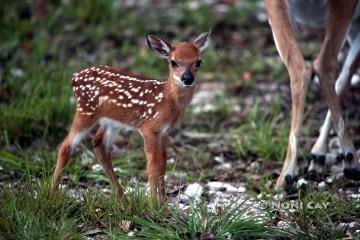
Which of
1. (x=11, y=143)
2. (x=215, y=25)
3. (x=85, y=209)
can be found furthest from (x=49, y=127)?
(x=215, y=25)

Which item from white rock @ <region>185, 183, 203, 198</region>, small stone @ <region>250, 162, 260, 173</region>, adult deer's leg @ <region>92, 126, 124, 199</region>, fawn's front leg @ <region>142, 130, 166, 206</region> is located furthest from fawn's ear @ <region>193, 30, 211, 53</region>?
small stone @ <region>250, 162, 260, 173</region>

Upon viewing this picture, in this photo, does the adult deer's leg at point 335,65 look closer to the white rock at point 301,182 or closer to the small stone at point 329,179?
the small stone at point 329,179

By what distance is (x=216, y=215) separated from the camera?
18.3 ft

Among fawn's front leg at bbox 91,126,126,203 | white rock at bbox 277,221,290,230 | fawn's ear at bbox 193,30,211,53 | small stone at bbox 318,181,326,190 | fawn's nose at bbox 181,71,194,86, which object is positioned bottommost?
small stone at bbox 318,181,326,190

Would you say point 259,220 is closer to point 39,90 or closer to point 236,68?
point 39,90

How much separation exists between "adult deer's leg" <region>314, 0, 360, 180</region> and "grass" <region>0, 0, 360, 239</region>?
255mm

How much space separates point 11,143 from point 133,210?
2.64 metres

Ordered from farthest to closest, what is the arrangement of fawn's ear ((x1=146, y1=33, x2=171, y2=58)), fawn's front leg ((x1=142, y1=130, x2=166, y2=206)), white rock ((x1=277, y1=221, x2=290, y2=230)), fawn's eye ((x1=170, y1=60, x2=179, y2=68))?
1. fawn's ear ((x1=146, y1=33, x2=171, y2=58))
2. fawn's eye ((x1=170, y1=60, x2=179, y2=68))
3. fawn's front leg ((x1=142, y1=130, x2=166, y2=206))
4. white rock ((x1=277, y1=221, x2=290, y2=230))

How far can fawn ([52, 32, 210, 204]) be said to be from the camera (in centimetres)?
603

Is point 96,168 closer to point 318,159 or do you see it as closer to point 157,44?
point 157,44

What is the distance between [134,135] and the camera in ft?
28.2

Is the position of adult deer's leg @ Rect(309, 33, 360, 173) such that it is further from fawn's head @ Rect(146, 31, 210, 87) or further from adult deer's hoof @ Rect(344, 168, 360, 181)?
fawn's head @ Rect(146, 31, 210, 87)

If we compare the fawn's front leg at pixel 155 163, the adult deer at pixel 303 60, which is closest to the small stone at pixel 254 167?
the adult deer at pixel 303 60

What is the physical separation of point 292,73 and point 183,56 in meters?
1.40
